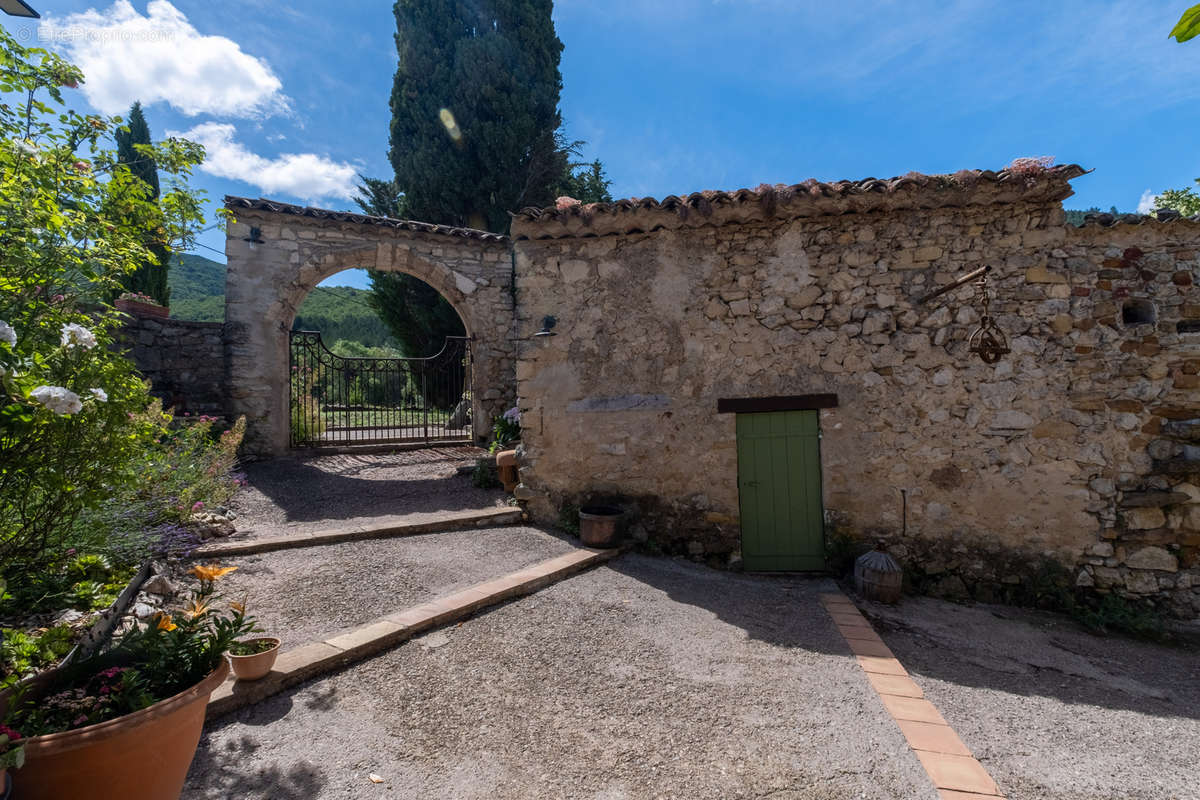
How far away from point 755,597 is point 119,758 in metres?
4.01

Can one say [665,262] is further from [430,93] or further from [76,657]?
[430,93]

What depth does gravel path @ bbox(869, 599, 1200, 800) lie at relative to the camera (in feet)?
8.02

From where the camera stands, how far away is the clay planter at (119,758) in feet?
5.37

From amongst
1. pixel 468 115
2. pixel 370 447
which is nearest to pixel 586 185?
pixel 468 115

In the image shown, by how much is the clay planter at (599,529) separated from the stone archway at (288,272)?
15.6ft

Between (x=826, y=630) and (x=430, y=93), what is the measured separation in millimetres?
17405

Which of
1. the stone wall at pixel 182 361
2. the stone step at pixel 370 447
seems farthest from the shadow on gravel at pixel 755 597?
the stone wall at pixel 182 361

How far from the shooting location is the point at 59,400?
1.98 m

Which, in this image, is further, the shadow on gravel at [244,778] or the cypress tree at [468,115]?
the cypress tree at [468,115]

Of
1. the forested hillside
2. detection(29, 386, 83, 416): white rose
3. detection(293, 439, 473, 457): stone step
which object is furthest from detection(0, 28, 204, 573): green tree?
the forested hillside

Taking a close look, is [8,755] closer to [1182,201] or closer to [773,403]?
[773,403]

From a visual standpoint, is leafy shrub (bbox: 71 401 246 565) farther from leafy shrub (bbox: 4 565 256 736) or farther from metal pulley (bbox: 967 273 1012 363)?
metal pulley (bbox: 967 273 1012 363)

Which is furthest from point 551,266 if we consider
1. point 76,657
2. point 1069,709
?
point 1069,709

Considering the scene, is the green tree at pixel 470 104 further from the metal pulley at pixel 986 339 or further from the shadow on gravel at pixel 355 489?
the metal pulley at pixel 986 339
